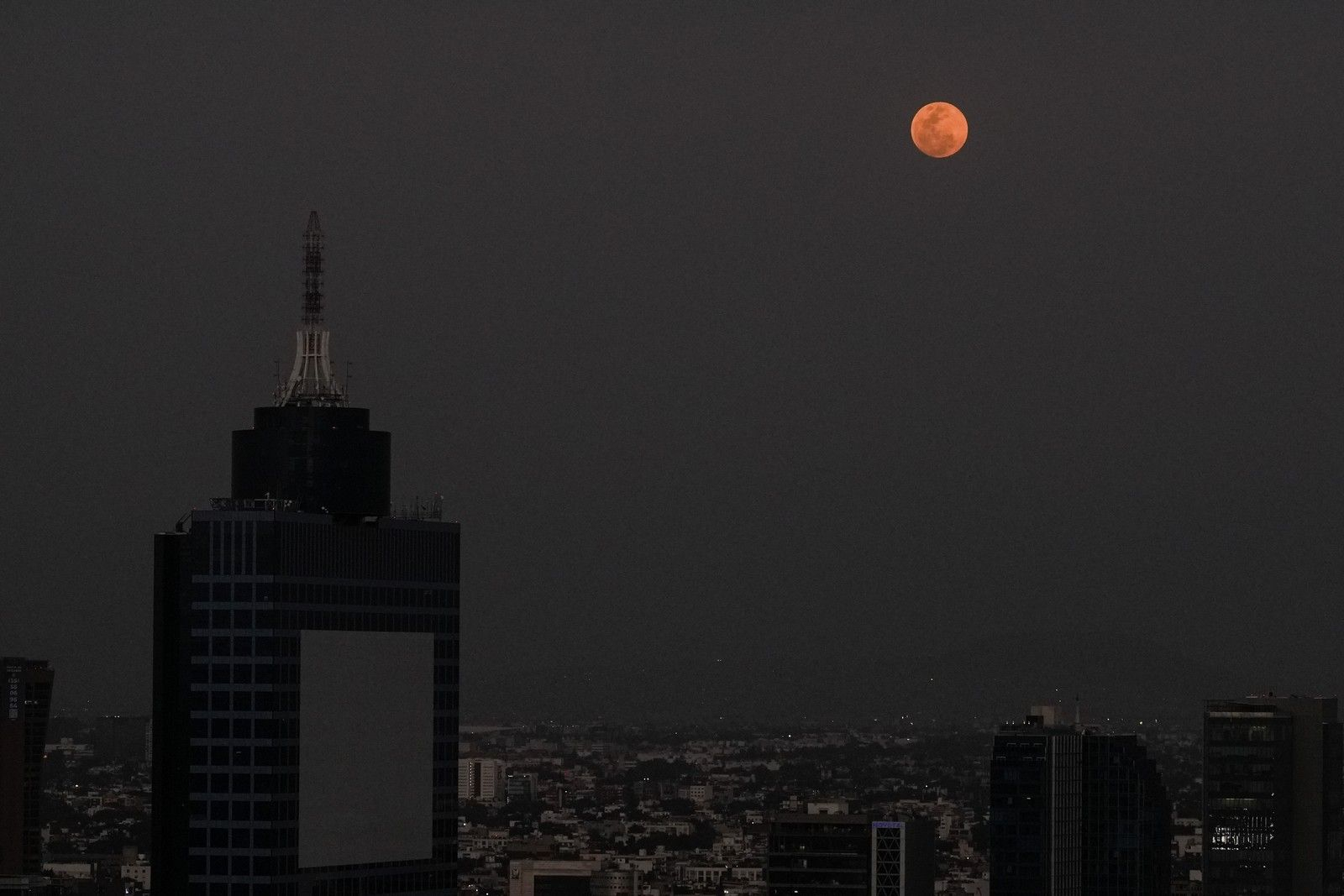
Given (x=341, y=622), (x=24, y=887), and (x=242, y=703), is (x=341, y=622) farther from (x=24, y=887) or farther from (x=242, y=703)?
(x=24, y=887)

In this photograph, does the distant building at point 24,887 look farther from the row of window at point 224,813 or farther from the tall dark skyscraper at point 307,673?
the row of window at point 224,813

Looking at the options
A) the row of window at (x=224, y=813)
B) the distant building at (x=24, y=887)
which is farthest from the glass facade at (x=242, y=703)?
the distant building at (x=24, y=887)

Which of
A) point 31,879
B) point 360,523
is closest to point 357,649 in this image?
point 360,523

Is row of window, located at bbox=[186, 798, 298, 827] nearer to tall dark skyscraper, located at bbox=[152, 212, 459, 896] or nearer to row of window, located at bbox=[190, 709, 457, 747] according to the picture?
tall dark skyscraper, located at bbox=[152, 212, 459, 896]

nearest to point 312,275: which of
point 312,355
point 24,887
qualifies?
point 312,355

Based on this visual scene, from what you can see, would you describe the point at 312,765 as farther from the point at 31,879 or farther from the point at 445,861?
the point at 31,879

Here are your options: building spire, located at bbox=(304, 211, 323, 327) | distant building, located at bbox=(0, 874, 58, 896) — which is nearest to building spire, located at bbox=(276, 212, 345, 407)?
building spire, located at bbox=(304, 211, 323, 327)

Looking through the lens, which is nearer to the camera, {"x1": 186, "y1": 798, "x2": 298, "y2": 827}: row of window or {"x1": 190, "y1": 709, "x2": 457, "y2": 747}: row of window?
{"x1": 186, "y1": 798, "x2": 298, "y2": 827}: row of window
